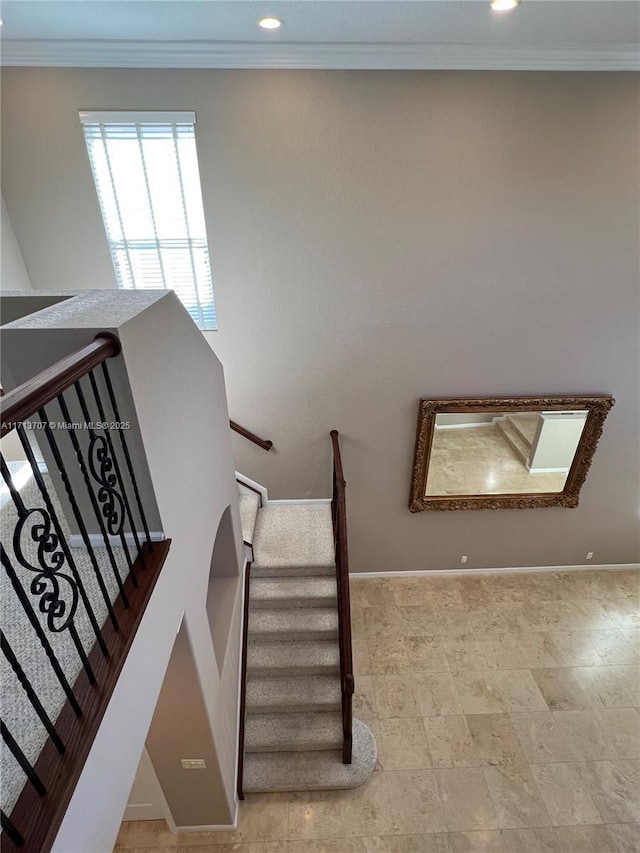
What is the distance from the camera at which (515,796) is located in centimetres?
338

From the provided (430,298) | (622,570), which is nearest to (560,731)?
(622,570)

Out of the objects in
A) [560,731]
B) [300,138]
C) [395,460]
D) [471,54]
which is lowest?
[560,731]

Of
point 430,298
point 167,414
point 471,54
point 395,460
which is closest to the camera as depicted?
point 167,414

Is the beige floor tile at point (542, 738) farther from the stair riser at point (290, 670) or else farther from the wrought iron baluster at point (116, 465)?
the wrought iron baluster at point (116, 465)

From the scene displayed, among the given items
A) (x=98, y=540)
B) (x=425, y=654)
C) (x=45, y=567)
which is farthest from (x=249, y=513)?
(x=45, y=567)

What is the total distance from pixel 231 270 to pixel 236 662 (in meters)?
3.37

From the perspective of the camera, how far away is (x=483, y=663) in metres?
4.37

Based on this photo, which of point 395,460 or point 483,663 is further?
point 395,460

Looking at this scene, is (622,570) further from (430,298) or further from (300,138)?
(300,138)

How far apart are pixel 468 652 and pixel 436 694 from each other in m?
0.63

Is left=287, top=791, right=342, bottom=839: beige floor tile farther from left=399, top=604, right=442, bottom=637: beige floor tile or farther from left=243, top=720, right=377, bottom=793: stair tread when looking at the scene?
left=399, top=604, right=442, bottom=637: beige floor tile

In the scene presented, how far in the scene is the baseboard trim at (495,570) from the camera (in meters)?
5.36

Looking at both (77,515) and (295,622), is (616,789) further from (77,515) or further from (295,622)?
(77,515)

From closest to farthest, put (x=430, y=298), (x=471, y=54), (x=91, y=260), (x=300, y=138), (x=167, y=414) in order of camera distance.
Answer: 1. (x=167, y=414)
2. (x=471, y=54)
3. (x=300, y=138)
4. (x=91, y=260)
5. (x=430, y=298)
